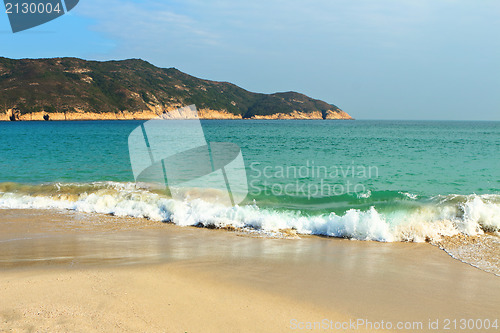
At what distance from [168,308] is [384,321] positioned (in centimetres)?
279

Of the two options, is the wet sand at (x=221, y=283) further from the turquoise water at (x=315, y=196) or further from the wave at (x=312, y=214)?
the turquoise water at (x=315, y=196)

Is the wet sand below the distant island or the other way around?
below

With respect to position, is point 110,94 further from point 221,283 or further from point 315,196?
point 221,283

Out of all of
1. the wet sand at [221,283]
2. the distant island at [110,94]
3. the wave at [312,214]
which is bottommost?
the wet sand at [221,283]

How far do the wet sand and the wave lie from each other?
0.60 metres

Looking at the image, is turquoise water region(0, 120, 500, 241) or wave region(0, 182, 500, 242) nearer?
wave region(0, 182, 500, 242)

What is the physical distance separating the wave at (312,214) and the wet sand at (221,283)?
1.97 feet

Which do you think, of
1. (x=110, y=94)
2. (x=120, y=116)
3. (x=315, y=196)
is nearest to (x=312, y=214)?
(x=315, y=196)

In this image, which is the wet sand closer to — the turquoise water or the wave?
the wave

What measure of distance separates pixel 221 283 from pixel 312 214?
16.5 feet

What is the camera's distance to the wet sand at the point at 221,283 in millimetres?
4230

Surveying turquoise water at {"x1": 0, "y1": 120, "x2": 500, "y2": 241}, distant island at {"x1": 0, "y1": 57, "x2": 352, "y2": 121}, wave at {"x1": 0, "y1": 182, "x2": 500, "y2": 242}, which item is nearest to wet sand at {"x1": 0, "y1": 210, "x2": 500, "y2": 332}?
wave at {"x1": 0, "y1": 182, "x2": 500, "y2": 242}

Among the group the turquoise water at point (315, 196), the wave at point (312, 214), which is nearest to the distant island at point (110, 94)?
the turquoise water at point (315, 196)

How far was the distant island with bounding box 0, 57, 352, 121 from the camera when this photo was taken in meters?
106
